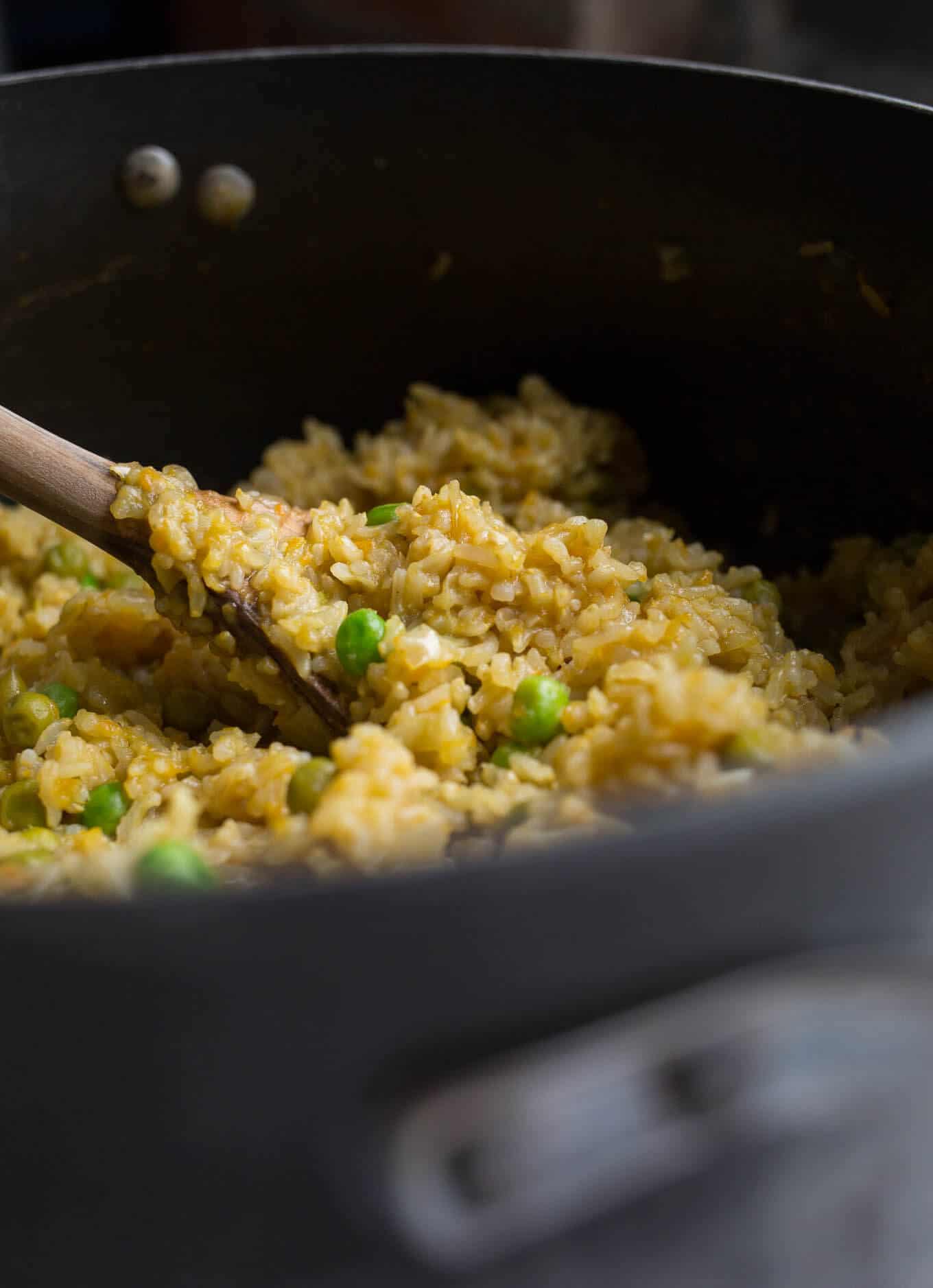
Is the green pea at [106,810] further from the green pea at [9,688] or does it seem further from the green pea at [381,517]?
the green pea at [381,517]

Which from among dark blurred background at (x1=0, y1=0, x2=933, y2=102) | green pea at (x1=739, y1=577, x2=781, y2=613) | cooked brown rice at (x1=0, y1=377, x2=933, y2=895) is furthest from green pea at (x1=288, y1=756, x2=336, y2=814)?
dark blurred background at (x1=0, y1=0, x2=933, y2=102)

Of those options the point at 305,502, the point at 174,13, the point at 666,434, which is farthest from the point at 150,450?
the point at 174,13

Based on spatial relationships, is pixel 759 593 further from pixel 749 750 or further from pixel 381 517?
pixel 749 750

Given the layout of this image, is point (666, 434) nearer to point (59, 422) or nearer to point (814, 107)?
point (814, 107)

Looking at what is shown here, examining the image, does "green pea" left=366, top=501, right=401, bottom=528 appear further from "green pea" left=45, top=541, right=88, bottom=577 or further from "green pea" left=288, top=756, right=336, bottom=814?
"green pea" left=45, top=541, right=88, bottom=577

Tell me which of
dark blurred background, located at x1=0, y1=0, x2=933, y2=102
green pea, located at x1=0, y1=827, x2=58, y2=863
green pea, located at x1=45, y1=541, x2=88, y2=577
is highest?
dark blurred background, located at x1=0, y1=0, x2=933, y2=102

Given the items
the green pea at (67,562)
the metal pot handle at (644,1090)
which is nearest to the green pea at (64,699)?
the green pea at (67,562)
